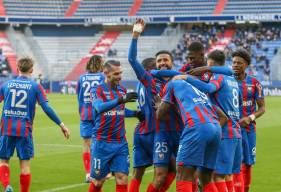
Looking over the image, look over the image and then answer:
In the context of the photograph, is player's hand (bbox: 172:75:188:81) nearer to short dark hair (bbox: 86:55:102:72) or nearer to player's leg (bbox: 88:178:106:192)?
player's leg (bbox: 88:178:106:192)

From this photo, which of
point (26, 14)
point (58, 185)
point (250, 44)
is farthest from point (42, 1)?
point (58, 185)

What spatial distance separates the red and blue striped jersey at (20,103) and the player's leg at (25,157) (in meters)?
0.11

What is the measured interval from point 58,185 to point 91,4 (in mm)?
50390

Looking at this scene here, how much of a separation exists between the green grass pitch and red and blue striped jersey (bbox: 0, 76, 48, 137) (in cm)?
152

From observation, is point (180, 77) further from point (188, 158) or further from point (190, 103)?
point (188, 158)

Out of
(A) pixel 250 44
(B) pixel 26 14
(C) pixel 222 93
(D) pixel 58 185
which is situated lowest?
(D) pixel 58 185

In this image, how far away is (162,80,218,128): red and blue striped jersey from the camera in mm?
7375

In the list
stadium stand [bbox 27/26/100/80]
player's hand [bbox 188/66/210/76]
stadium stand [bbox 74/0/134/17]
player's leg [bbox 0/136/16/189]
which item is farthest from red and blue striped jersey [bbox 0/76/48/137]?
stadium stand [bbox 74/0/134/17]

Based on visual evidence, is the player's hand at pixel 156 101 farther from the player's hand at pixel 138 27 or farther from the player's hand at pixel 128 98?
the player's hand at pixel 138 27

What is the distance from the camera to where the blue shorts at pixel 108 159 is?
8352 millimetres

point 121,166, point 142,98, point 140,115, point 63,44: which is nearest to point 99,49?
point 63,44

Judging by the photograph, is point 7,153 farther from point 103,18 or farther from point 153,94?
point 103,18

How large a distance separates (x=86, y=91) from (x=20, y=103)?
245 cm

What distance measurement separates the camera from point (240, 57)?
9.29 m
